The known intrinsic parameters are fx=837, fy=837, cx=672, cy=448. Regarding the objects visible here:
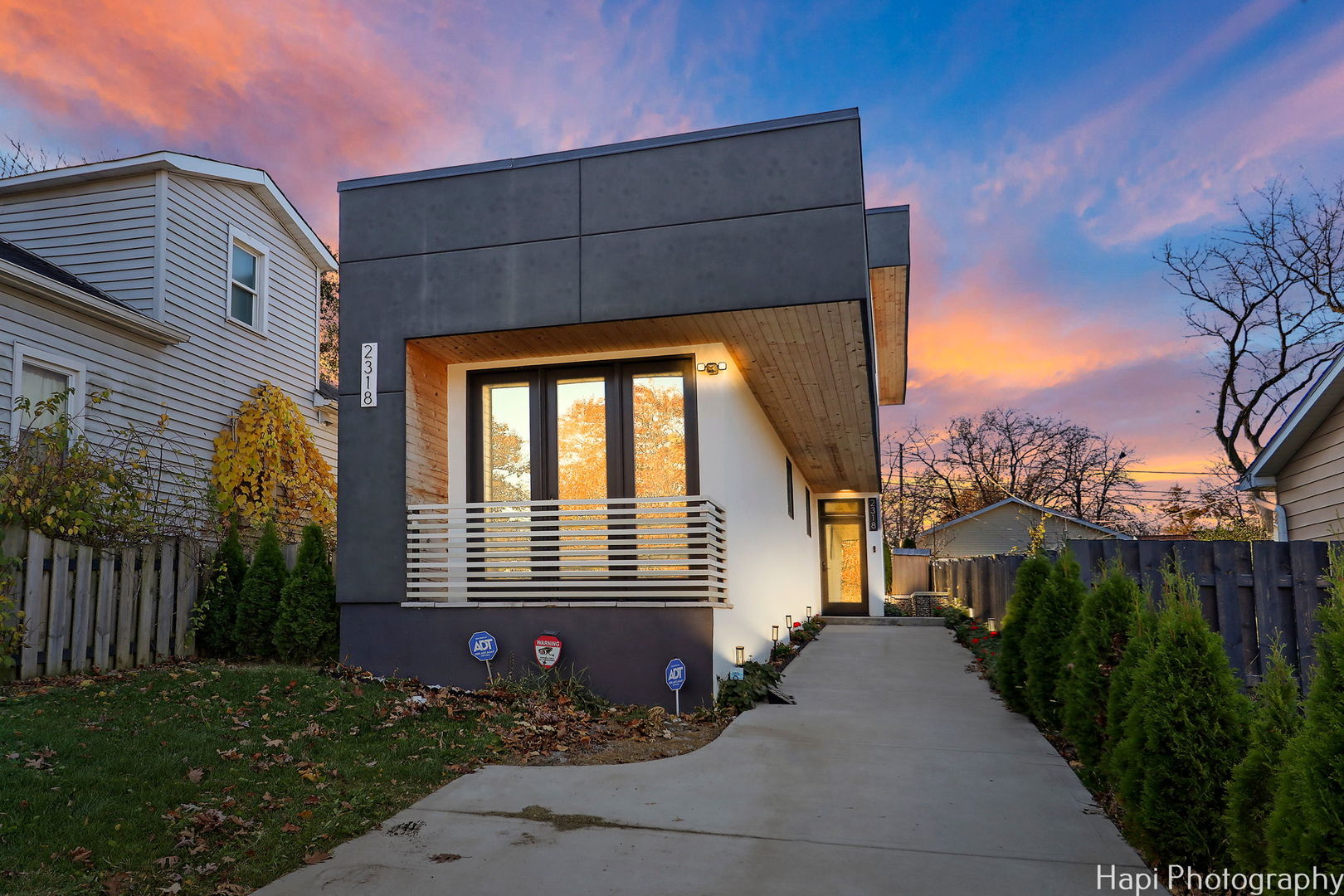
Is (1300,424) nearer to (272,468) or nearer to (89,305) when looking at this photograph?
(272,468)

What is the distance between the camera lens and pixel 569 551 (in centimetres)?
748

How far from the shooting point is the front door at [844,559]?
64.8 feet

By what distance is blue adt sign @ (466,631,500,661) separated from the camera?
7473mm

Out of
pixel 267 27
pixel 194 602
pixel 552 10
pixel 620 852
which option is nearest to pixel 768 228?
pixel 620 852

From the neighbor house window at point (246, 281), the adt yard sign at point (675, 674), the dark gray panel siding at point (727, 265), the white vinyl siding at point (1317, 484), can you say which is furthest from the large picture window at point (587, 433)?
the white vinyl siding at point (1317, 484)

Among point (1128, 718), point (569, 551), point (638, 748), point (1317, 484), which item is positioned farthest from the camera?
point (1317, 484)

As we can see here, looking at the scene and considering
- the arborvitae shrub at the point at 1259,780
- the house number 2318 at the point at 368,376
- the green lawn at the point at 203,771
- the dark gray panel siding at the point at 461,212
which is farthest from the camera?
the house number 2318 at the point at 368,376

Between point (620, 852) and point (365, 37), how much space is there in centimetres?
1119

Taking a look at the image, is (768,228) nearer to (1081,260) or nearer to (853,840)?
(853,840)

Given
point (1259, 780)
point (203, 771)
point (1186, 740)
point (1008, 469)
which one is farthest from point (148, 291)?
point (1008, 469)

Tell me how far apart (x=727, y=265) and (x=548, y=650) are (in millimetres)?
3697

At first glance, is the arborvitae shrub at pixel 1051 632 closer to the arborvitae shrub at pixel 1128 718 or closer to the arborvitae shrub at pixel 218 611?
the arborvitae shrub at pixel 1128 718

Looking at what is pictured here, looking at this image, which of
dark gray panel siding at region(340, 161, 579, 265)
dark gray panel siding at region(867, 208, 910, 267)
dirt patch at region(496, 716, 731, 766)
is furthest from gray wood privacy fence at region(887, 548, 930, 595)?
dark gray panel siding at region(340, 161, 579, 265)

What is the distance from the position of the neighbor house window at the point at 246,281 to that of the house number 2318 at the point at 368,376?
670 cm
